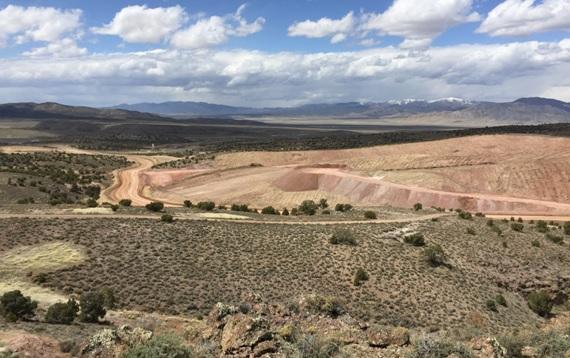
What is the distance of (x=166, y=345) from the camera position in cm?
1498

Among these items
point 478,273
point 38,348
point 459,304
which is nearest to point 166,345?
point 38,348

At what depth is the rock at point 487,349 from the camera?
53.8 ft

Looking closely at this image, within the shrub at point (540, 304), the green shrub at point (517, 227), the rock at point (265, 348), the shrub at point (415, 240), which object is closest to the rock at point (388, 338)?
the rock at point (265, 348)

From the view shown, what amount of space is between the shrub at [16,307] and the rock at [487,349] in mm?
17863

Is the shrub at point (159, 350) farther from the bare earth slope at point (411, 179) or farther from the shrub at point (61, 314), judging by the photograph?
the bare earth slope at point (411, 179)

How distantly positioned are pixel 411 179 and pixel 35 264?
201 ft

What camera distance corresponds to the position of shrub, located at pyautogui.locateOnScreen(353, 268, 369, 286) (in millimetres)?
32844

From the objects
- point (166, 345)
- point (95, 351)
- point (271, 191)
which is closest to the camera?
point (166, 345)

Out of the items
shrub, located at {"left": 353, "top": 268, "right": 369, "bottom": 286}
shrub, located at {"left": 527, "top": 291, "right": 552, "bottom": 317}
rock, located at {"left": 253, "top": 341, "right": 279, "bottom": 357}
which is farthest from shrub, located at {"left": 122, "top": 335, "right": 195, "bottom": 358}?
shrub, located at {"left": 527, "top": 291, "right": 552, "bottom": 317}

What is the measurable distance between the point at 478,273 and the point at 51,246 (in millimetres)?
29622

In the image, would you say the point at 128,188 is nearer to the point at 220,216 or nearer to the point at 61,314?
the point at 220,216

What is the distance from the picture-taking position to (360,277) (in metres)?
33.2

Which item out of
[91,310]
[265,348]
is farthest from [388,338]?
[91,310]

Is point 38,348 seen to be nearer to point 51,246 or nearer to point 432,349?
point 432,349
